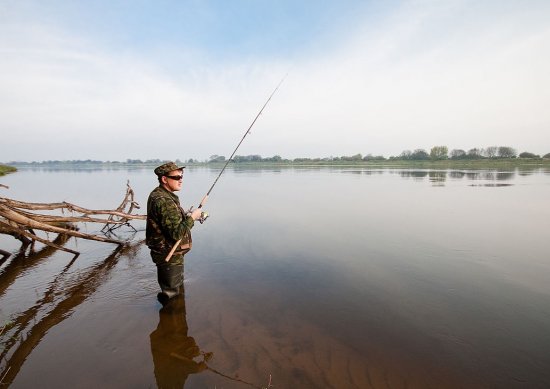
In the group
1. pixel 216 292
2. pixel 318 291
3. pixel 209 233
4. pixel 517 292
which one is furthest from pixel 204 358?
pixel 209 233

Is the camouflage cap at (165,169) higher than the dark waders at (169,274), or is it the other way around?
the camouflage cap at (165,169)

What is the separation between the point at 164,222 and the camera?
4676mm

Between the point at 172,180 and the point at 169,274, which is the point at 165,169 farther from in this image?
the point at 169,274

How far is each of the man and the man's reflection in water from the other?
47 centimetres

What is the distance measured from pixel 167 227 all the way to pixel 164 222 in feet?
0.31

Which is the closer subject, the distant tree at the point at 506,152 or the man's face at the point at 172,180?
the man's face at the point at 172,180

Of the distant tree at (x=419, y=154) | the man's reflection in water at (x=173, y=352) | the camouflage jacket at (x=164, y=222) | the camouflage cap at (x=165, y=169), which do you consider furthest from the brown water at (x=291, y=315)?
the distant tree at (x=419, y=154)

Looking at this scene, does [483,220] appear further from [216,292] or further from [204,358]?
[204,358]

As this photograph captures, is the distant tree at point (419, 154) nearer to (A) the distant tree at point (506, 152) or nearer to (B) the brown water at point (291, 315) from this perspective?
(A) the distant tree at point (506, 152)

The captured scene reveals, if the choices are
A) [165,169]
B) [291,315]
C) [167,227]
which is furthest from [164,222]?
[291,315]

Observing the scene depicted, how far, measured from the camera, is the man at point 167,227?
184 inches

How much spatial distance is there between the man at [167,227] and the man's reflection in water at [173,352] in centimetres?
47

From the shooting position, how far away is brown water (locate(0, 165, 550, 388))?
3.99 meters

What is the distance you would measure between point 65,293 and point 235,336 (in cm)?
447
